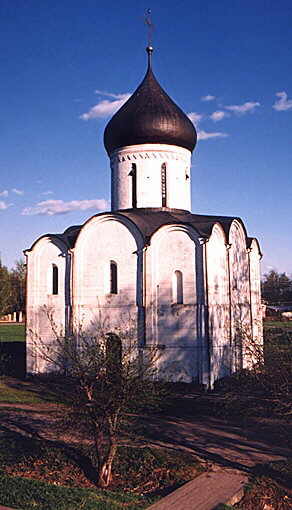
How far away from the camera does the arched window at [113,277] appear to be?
594 inches

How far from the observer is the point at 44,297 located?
629 inches

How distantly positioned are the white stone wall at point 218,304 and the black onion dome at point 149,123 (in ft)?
12.8

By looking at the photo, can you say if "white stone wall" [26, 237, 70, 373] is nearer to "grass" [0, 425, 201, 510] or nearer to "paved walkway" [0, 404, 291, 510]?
"paved walkway" [0, 404, 291, 510]

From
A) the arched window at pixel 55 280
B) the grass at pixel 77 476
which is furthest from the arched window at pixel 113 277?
the grass at pixel 77 476

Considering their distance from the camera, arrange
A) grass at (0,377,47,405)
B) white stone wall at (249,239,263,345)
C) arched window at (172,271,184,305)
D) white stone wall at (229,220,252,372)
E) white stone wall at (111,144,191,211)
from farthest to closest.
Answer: white stone wall at (249,239,263,345) < white stone wall at (111,144,191,211) < white stone wall at (229,220,252,372) < arched window at (172,271,184,305) < grass at (0,377,47,405)

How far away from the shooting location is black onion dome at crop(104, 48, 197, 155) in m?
16.5

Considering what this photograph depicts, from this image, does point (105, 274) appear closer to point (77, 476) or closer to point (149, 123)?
point (149, 123)

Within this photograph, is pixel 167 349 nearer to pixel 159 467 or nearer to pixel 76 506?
pixel 159 467

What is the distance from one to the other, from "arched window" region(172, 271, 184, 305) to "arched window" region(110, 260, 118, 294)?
180 cm

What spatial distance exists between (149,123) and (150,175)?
169 cm

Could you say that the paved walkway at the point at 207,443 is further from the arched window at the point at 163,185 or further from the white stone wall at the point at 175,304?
the arched window at the point at 163,185

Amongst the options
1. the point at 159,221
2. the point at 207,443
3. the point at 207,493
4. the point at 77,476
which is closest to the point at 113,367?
the point at 77,476

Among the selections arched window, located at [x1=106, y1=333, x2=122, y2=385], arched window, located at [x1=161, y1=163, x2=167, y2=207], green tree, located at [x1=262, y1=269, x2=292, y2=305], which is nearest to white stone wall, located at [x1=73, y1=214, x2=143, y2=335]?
arched window, located at [x1=161, y1=163, x2=167, y2=207]

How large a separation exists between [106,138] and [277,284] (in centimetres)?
4720
